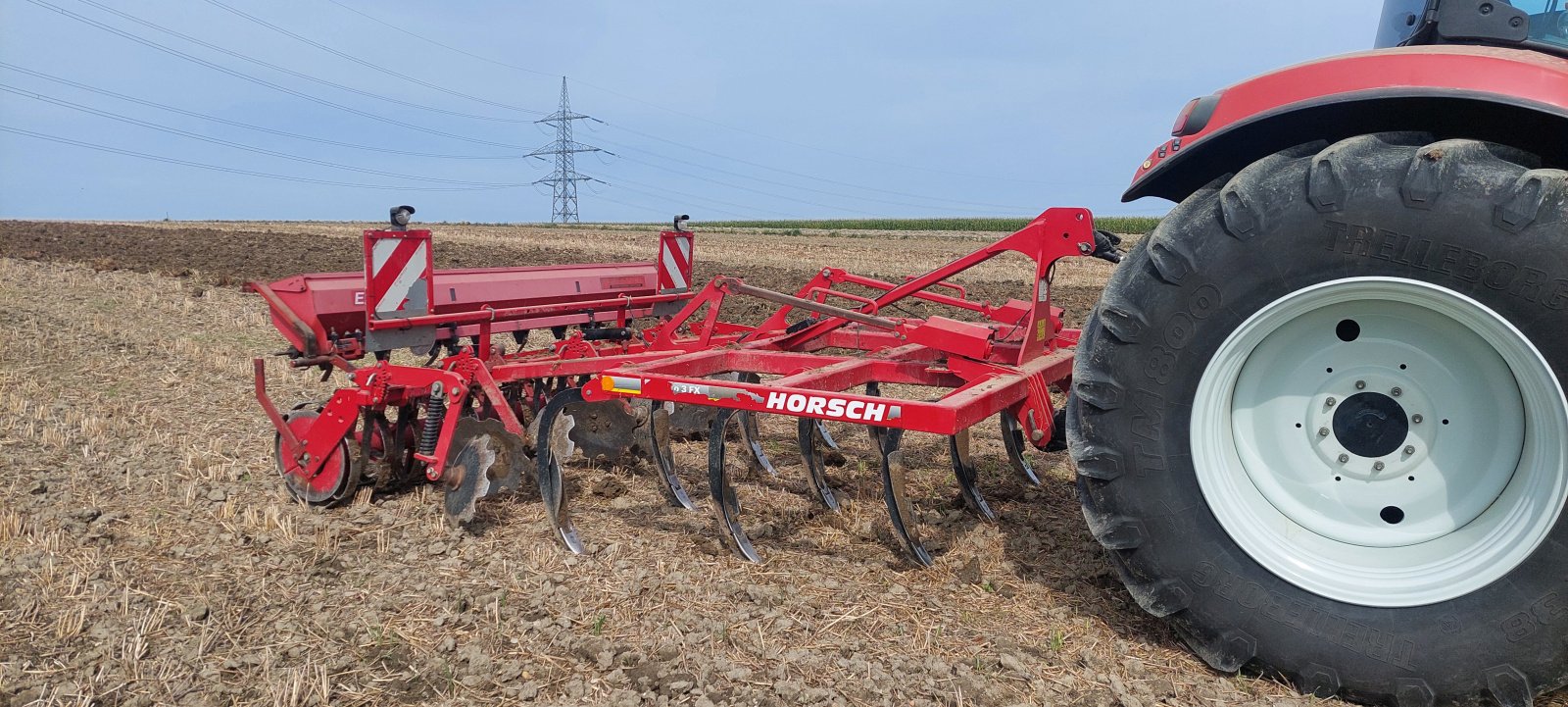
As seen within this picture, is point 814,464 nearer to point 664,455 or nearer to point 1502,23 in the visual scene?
point 664,455

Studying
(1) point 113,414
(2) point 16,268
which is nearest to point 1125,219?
(2) point 16,268

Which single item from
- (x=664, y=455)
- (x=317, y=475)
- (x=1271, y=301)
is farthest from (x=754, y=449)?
(x=1271, y=301)

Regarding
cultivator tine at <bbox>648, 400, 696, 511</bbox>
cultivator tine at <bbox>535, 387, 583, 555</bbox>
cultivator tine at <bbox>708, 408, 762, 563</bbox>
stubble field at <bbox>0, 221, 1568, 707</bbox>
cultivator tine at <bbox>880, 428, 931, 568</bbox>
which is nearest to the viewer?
stubble field at <bbox>0, 221, 1568, 707</bbox>

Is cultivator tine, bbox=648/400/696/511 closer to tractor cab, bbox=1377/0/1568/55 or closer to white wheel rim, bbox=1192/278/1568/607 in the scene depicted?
white wheel rim, bbox=1192/278/1568/607

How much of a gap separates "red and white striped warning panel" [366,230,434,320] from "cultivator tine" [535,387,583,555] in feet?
2.82

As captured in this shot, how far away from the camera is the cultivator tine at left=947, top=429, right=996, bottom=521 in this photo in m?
4.11

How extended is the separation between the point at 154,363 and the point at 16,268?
7847 mm

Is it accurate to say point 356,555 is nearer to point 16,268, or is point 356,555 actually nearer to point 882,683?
point 882,683

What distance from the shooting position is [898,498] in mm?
3482

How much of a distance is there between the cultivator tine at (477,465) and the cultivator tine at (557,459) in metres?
0.20

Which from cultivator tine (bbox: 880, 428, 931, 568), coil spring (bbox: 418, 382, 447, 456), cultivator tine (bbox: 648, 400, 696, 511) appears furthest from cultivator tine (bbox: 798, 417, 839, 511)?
coil spring (bbox: 418, 382, 447, 456)

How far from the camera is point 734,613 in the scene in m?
3.10

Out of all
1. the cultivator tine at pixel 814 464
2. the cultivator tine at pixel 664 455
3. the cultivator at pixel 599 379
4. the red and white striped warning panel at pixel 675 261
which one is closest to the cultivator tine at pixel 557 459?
the cultivator at pixel 599 379

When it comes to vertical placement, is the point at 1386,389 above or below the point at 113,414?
above
